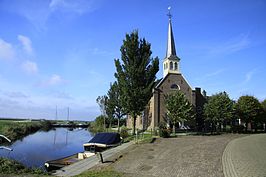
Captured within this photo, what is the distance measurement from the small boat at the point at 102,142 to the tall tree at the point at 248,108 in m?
27.0

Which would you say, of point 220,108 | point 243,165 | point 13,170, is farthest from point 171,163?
point 220,108

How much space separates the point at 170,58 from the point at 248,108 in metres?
16.7

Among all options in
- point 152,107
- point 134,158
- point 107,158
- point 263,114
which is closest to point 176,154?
point 134,158

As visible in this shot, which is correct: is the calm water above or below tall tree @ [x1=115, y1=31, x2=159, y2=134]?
below

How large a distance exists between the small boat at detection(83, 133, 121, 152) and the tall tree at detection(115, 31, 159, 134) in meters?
5.90

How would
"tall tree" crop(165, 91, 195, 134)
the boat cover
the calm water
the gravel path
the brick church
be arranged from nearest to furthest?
the gravel path < the boat cover < the calm water < "tall tree" crop(165, 91, 195, 134) < the brick church

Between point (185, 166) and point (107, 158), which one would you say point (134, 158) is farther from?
point (185, 166)

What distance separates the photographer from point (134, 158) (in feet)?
61.1

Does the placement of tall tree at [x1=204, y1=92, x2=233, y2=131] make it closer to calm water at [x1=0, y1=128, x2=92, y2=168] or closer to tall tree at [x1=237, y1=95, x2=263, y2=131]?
tall tree at [x1=237, y1=95, x2=263, y2=131]

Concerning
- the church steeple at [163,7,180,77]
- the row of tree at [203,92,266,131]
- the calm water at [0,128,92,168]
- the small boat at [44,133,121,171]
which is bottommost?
the calm water at [0,128,92,168]

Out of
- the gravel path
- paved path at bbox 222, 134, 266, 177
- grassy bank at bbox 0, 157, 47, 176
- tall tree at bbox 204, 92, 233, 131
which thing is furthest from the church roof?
grassy bank at bbox 0, 157, 47, 176

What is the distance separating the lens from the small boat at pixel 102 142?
82.5 feet

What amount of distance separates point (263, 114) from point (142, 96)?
29.3 m

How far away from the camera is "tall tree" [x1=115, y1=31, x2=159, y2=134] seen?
33.4m
